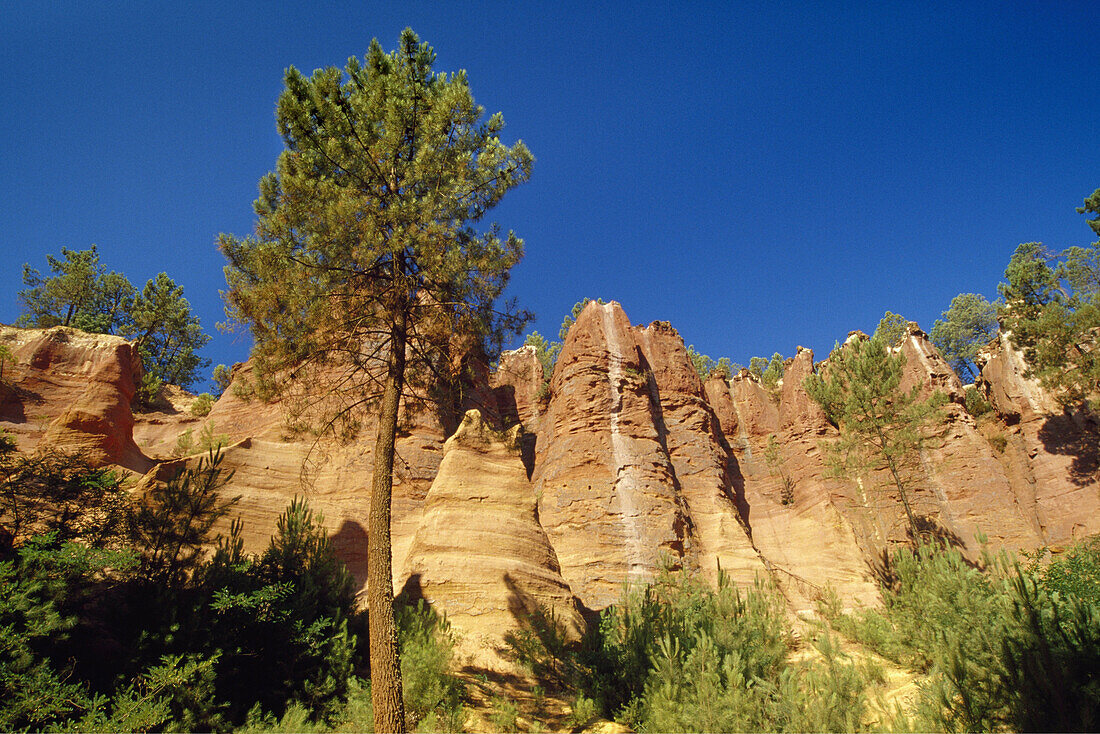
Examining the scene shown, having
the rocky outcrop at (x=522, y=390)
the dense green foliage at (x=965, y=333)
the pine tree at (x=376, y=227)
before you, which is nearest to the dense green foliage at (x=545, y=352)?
the rocky outcrop at (x=522, y=390)

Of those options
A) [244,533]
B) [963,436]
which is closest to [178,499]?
[244,533]

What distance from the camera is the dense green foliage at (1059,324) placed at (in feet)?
75.9

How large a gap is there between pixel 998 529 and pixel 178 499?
107ft

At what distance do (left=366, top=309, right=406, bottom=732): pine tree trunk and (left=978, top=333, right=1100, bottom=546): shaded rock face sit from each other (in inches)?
1156

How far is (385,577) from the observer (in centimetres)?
898

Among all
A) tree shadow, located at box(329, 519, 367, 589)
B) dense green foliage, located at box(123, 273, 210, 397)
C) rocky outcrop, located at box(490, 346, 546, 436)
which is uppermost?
dense green foliage, located at box(123, 273, 210, 397)

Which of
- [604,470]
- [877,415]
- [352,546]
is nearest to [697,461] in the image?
[604,470]

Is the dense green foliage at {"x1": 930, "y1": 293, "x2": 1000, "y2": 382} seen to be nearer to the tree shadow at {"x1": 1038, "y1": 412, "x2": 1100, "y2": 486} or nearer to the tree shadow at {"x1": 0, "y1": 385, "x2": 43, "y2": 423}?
the tree shadow at {"x1": 1038, "y1": 412, "x2": 1100, "y2": 486}

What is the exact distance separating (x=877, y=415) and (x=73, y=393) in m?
36.7

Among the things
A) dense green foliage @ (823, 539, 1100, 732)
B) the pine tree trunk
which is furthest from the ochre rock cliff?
dense green foliage @ (823, 539, 1100, 732)

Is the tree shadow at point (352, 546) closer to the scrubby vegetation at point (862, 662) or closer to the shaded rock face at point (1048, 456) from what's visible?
the scrubby vegetation at point (862, 662)

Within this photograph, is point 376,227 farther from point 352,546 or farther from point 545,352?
point 545,352

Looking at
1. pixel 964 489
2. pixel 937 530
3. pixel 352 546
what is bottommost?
pixel 937 530

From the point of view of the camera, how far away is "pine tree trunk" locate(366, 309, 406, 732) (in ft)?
25.5
